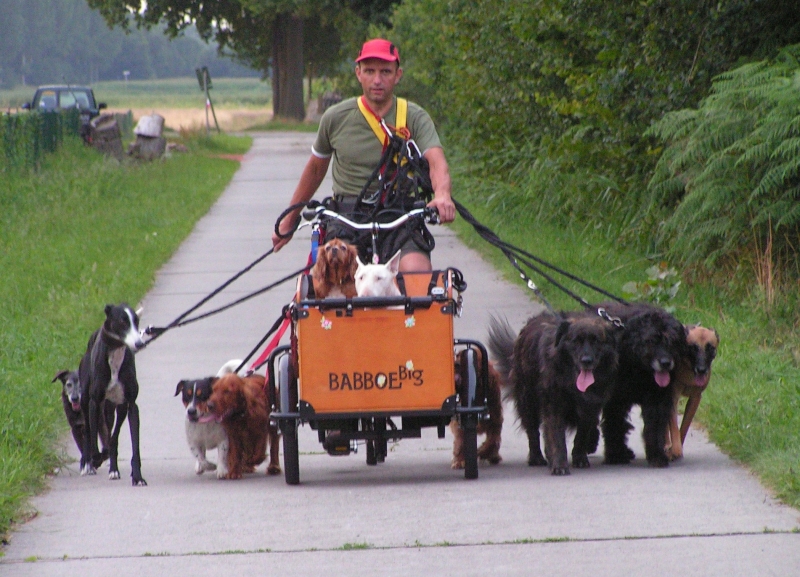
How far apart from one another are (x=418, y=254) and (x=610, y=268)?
619 centimetres

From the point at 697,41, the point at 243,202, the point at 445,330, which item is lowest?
the point at 243,202

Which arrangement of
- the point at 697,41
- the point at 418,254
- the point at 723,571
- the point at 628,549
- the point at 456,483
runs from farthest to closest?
the point at 697,41, the point at 418,254, the point at 456,483, the point at 628,549, the point at 723,571

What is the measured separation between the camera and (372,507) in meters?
5.93

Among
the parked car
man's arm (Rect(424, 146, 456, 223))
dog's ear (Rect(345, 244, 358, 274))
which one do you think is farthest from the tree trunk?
dog's ear (Rect(345, 244, 358, 274))

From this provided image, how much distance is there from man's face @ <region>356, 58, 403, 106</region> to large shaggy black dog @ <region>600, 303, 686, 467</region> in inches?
69.9

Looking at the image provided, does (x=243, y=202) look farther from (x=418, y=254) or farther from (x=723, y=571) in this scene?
(x=723, y=571)

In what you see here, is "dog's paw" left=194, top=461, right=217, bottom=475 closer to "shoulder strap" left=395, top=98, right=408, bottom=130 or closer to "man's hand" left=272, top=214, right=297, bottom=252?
"man's hand" left=272, top=214, right=297, bottom=252

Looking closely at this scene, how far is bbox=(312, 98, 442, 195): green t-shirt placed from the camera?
729 centimetres

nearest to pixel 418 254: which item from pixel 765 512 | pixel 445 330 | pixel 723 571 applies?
pixel 445 330

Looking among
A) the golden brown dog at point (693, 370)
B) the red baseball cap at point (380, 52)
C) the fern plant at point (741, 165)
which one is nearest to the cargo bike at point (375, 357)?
the golden brown dog at point (693, 370)

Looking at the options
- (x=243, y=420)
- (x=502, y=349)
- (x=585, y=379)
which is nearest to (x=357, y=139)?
(x=502, y=349)

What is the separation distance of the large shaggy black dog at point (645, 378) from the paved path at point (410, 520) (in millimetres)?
156

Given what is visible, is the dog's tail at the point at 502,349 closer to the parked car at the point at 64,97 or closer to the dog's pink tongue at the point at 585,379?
the dog's pink tongue at the point at 585,379

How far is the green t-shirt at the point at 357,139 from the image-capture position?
7.29m
